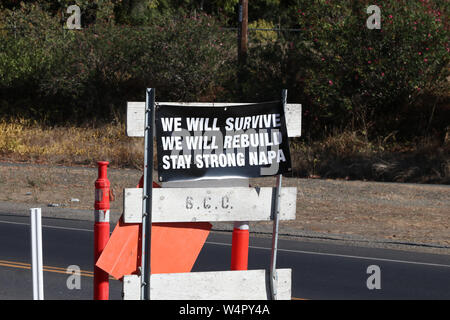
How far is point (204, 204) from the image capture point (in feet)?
19.8

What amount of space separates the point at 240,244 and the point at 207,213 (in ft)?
1.58

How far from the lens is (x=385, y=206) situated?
1705 centimetres

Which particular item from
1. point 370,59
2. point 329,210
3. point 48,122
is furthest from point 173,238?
point 48,122

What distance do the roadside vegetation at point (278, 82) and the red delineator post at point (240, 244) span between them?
15422 mm

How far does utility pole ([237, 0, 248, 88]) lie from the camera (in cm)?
2695

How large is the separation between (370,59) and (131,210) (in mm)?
19040

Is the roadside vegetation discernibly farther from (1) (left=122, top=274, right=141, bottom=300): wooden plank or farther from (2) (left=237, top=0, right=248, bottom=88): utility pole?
(1) (left=122, top=274, right=141, bottom=300): wooden plank

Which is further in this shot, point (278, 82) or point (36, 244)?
point (278, 82)
